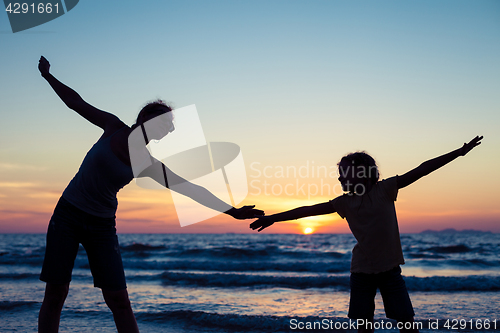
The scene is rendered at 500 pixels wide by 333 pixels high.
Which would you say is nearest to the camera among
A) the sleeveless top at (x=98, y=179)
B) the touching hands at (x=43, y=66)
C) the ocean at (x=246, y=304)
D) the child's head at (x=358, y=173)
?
the sleeveless top at (x=98, y=179)

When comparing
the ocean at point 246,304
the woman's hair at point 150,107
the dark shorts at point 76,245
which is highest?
the woman's hair at point 150,107

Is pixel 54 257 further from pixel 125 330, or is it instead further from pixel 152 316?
pixel 152 316

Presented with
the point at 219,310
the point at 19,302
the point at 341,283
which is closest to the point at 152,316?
the point at 219,310

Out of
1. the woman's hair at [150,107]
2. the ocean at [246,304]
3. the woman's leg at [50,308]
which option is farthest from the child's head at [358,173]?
the ocean at [246,304]

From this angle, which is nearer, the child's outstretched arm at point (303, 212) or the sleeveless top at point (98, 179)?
the sleeveless top at point (98, 179)

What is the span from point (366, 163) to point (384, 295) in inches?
37.2

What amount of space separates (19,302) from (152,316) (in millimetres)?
2464

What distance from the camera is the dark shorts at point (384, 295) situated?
8.29ft

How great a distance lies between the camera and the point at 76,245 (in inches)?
94.1

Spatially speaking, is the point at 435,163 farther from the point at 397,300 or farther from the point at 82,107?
the point at 82,107

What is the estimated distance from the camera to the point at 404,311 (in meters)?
2.51

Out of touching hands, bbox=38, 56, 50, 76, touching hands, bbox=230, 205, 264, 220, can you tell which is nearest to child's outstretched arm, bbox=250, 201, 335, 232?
touching hands, bbox=230, 205, 264, 220

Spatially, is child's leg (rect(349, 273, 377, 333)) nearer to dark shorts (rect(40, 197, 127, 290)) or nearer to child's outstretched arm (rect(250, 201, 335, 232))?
child's outstretched arm (rect(250, 201, 335, 232))

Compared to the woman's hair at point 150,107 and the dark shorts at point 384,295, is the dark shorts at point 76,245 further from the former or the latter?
the dark shorts at point 384,295
